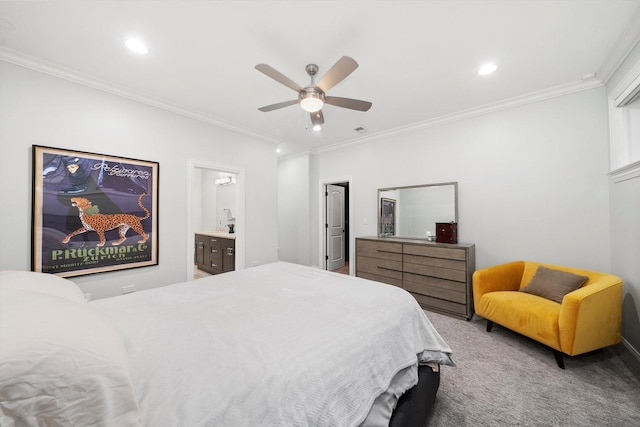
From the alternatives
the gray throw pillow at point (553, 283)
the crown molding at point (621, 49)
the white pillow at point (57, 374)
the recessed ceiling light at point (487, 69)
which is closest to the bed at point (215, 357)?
the white pillow at point (57, 374)

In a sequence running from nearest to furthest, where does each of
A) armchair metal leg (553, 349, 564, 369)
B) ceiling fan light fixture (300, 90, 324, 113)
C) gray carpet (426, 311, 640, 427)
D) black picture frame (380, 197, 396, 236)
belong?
1. gray carpet (426, 311, 640, 427)
2. armchair metal leg (553, 349, 564, 369)
3. ceiling fan light fixture (300, 90, 324, 113)
4. black picture frame (380, 197, 396, 236)

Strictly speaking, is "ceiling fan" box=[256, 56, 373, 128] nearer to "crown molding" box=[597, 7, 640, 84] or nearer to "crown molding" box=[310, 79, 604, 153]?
"crown molding" box=[310, 79, 604, 153]

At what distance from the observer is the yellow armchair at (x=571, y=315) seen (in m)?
1.88

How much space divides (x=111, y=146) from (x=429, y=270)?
13.9 ft

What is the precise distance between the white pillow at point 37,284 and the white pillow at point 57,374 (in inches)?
21.9

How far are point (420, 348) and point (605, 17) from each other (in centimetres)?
285

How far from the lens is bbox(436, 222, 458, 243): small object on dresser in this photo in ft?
11.0

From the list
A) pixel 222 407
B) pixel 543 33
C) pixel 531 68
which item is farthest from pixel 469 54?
pixel 222 407

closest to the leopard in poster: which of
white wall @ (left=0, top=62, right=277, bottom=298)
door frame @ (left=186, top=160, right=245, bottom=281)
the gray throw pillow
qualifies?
white wall @ (left=0, top=62, right=277, bottom=298)

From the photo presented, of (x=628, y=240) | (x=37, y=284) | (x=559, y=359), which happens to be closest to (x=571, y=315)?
(x=559, y=359)

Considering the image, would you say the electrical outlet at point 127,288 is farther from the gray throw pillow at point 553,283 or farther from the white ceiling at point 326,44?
the gray throw pillow at point 553,283

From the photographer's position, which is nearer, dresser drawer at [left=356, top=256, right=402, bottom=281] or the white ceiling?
the white ceiling

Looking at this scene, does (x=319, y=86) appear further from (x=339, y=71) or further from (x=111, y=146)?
(x=111, y=146)

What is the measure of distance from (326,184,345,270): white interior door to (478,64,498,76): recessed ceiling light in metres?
3.36
